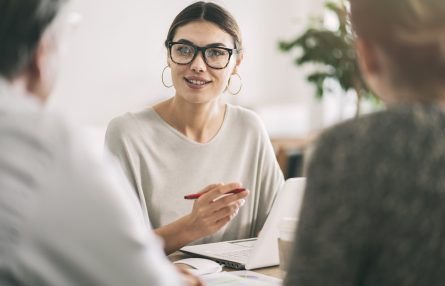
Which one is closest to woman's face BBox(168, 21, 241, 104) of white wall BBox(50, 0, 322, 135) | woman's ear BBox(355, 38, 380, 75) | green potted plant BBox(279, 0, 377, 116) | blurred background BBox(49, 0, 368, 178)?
blurred background BBox(49, 0, 368, 178)

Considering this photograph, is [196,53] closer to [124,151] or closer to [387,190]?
[124,151]

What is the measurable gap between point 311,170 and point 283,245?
642 millimetres

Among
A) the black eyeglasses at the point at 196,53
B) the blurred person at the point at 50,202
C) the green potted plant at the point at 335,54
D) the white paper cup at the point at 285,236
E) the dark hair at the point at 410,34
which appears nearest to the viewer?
the blurred person at the point at 50,202

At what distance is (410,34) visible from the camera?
1116 mm

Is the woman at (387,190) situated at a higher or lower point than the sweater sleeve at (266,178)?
higher

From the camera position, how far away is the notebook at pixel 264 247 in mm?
1936

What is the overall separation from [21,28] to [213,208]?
42.8 inches

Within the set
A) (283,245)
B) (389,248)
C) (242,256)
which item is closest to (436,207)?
(389,248)

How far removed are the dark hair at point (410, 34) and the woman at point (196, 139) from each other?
1.37 m

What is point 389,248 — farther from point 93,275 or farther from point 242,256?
point 242,256

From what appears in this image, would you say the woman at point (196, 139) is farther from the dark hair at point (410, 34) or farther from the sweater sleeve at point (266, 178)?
the dark hair at point (410, 34)

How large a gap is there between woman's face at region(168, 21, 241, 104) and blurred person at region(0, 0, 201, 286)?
55.6 inches

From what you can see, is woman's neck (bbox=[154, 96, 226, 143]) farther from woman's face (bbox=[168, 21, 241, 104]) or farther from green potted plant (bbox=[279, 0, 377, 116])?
green potted plant (bbox=[279, 0, 377, 116])

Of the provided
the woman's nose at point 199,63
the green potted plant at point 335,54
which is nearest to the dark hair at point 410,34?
the woman's nose at point 199,63
